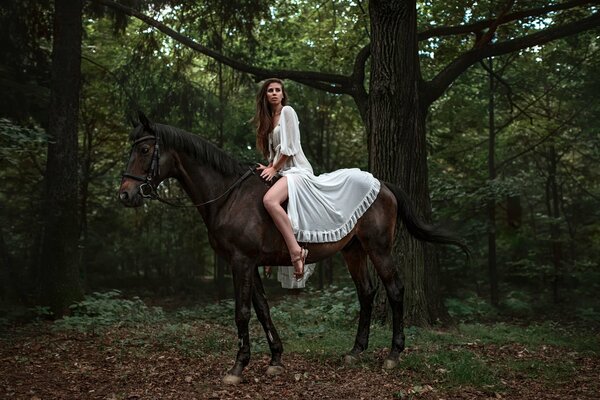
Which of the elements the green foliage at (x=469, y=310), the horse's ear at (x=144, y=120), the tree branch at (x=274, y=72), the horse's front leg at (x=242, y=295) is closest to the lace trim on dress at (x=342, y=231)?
the horse's front leg at (x=242, y=295)

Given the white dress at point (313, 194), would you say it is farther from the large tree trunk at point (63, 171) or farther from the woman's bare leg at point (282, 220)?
the large tree trunk at point (63, 171)

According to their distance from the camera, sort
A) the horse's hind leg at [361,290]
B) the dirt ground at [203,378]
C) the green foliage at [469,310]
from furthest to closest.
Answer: the green foliage at [469,310]
the horse's hind leg at [361,290]
the dirt ground at [203,378]

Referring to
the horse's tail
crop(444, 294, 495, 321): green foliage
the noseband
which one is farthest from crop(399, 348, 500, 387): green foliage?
crop(444, 294, 495, 321): green foliage

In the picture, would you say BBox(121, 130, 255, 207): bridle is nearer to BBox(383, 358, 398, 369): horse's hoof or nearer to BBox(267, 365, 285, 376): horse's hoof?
BBox(267, 365, 285, 376): horse's hoof

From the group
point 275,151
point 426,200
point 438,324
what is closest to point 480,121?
point 426,200

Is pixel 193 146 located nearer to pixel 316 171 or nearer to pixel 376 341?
pixel 376 341

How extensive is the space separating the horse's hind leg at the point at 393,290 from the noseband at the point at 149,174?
247 centimetres

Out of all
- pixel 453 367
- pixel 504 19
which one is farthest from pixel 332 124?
pixel 453 367

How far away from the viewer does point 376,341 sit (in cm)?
680

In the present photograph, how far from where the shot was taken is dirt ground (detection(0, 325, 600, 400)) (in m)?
4.79

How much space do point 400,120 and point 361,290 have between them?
9.43ft

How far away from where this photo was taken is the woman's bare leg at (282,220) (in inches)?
208

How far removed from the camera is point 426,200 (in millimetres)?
8305

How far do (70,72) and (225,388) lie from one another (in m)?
6.88
